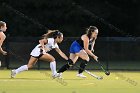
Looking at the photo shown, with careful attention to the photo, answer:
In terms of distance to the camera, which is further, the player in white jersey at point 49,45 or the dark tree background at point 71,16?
the dark tree background at point 71,16

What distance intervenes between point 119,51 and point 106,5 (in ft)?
27.4

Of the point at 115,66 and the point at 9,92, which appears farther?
the point at 115,66

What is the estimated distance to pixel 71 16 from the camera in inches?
1596

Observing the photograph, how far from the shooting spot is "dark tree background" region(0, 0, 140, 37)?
40000 millimetres

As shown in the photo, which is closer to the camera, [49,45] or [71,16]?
[49,45]

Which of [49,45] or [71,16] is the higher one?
[49,45]

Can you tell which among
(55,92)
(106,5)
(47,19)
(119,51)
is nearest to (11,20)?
(47,19)

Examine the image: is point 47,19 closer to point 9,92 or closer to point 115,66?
point 115,66

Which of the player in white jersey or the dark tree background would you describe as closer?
the player in white jersey

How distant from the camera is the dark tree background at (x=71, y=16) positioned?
1575 inches

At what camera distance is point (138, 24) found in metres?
40.8

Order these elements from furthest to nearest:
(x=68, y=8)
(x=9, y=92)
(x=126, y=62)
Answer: (x=68, y=8) < (x=126, y=62) < (x=9, y=92)

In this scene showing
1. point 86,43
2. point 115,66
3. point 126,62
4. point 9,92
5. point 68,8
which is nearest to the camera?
point 9,92

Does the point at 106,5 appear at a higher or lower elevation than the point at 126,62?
higher
